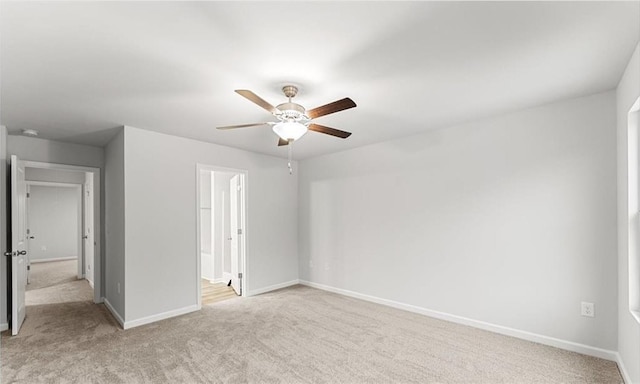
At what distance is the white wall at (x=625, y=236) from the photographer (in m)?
2.03

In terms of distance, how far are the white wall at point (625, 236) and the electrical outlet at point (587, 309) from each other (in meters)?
0.18

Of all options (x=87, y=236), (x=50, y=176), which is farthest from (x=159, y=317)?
(x=50, y=176)

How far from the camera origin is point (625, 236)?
2342mm

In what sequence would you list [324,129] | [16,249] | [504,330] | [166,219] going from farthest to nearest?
1. [166,219]
2. [16,249]
3. [504,330]
4. [324,129]

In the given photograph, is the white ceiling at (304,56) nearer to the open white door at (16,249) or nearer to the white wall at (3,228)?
the white wall at (3,228)

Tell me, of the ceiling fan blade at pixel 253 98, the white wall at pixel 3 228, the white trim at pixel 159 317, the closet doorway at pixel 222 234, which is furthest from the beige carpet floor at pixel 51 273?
the ceiling fan blade at pixel 253 98

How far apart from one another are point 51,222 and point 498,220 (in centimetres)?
1057

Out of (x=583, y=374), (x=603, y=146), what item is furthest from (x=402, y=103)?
(x=583, y=374)

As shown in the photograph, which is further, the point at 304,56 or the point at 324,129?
the point at 324,129

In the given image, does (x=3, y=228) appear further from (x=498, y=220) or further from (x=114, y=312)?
(x=498, y=220)

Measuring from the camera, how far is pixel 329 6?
1519 mm

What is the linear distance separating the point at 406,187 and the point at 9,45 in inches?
152

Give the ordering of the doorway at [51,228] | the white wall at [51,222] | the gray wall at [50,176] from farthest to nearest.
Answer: the white wall at [51,222] → the doorway at [51,228] → the gray wall at [50,176]

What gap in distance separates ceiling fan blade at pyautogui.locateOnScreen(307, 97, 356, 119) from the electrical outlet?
2759mm
